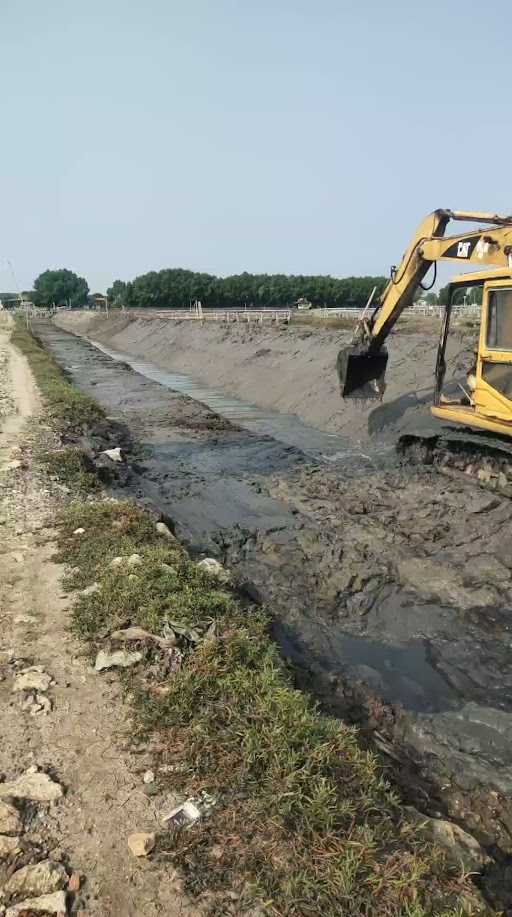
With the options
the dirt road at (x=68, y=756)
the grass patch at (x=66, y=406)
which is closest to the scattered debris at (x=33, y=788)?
the dirt road at (x=68, y=756)

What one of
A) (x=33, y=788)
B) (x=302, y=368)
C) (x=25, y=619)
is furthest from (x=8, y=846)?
(x=302, y=368)

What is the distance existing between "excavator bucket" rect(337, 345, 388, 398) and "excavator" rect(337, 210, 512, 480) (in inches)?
29.7

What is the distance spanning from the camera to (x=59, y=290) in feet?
463

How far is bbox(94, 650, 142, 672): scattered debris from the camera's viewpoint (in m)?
4.55

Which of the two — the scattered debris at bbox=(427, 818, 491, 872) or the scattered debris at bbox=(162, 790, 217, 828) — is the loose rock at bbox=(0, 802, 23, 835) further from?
the scattered debris at bbox=(427, 818, 491, 872)

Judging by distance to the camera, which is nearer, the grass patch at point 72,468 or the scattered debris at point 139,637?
the scattered debris at point 139,637

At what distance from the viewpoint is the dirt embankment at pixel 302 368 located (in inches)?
632

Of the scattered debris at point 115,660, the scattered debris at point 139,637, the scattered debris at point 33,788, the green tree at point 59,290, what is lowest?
the scattered debris at point 33,788

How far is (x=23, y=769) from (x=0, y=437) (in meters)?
9.57

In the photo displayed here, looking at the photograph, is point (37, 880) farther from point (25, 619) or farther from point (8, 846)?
point (25, 619)

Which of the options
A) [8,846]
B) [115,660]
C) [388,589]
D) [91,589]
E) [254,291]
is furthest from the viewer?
[254,291]

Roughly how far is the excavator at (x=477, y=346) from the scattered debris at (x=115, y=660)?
6176 mm

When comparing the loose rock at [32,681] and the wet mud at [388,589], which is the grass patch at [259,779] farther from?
the wet mud at [388,589]

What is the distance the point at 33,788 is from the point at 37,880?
629 millimetres
